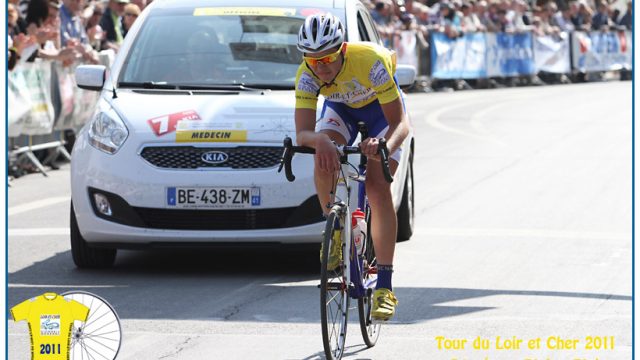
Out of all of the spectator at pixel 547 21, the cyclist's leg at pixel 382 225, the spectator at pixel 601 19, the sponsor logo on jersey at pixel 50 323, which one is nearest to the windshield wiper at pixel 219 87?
the cyclist's leg at pixel 382 225

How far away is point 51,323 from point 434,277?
405 centimetres

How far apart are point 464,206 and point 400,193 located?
9.52ft

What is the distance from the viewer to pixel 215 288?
31.6 feet

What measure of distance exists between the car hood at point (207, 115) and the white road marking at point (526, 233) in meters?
2.32

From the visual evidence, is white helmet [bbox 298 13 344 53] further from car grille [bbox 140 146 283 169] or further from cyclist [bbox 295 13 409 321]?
car grille [bbox 140 146 283 169]

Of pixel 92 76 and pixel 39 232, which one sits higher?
pixel 92 76

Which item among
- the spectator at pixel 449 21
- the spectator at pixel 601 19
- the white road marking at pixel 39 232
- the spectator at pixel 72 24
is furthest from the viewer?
the spectator at pixel 601 19

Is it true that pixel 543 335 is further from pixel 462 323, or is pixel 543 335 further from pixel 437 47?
pixel 437 47

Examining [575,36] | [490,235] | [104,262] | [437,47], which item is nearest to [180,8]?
[104,262]

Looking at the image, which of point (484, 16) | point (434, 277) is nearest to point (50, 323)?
point (434, 277)

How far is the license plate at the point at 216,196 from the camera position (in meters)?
9.85

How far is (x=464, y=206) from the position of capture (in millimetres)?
13812

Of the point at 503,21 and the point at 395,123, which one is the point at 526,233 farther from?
the point at 503,21

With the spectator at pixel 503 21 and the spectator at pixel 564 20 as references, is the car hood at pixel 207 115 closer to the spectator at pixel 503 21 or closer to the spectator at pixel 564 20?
the spectator at pixel 503 21
